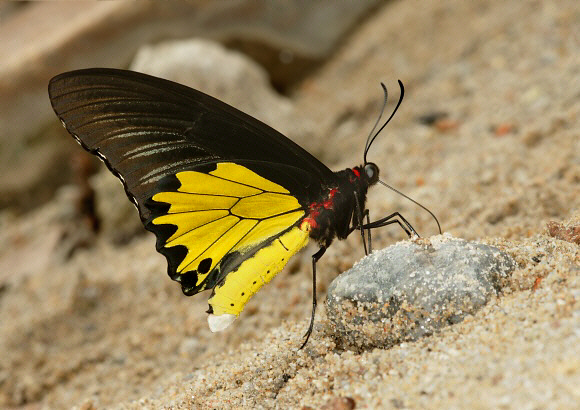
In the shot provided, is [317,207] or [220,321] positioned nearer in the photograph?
[220,321]

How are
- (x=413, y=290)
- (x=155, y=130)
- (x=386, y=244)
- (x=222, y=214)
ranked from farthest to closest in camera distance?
(x=386, y=244) → (x=222, y=214) → (x=155, y=130) → (x=413, y=290)

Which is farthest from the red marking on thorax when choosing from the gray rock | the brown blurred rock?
the brown blurred rock

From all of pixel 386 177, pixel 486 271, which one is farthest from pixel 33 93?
pixel 486 271

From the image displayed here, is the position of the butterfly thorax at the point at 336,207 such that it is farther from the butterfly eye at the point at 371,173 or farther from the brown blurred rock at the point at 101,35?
the brown blurred rock at the point at 101,35

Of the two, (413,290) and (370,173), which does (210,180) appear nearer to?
(370,173)

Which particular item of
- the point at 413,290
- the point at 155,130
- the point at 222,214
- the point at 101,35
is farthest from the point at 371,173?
the point at 101,35

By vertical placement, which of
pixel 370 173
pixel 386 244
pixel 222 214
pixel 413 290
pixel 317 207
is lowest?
pixel 413 290

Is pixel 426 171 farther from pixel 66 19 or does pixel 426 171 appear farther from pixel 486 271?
pixel 66 19
